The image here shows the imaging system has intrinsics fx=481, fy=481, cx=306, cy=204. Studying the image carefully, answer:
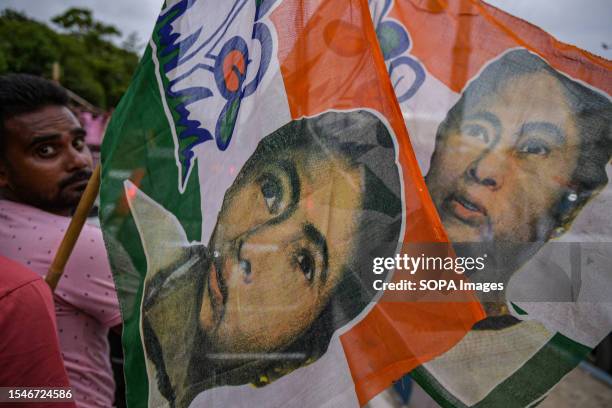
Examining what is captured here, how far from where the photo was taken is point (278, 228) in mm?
1192

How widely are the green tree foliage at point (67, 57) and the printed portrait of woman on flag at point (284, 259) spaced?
1515 cm

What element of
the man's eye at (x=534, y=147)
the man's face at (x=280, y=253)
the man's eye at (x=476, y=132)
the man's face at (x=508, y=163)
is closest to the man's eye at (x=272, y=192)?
the man's face at (x=280, y=253)

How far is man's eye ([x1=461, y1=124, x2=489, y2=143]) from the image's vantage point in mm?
1451

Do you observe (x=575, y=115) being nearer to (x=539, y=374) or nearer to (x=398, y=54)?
(x=398, y=54)

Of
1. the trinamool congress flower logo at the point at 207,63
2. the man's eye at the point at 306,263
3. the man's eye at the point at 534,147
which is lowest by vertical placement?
the man's eye at the point at 306,263

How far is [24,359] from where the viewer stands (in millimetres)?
1057

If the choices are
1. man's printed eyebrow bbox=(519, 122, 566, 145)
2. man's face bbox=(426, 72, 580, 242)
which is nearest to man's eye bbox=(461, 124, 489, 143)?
man's face bbox=(426, 72, 580, 242)

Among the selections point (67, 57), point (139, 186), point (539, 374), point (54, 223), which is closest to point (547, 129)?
point (539, 374)

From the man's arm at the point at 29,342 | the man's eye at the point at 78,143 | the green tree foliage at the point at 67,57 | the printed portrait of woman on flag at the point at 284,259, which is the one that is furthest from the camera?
the green tree foliage at the point at 67,57

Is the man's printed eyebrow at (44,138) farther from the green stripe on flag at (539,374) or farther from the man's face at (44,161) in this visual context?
the green stripe on flag at (539,374)

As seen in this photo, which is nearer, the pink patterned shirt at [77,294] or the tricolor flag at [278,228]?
the tricolor flag at [278,228]

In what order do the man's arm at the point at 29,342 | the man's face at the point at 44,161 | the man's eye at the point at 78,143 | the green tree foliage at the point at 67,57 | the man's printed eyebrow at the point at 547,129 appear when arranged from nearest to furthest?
the man's arm at the point at 29,342, the man's printed eyebrow at the point at 547,129, the man's face at the point at 44,161, the man's eye at the point at 78,143, the green tree foliage at the point at 67,57

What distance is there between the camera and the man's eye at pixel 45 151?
1547 millimetres

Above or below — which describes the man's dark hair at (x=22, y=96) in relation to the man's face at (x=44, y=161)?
above
